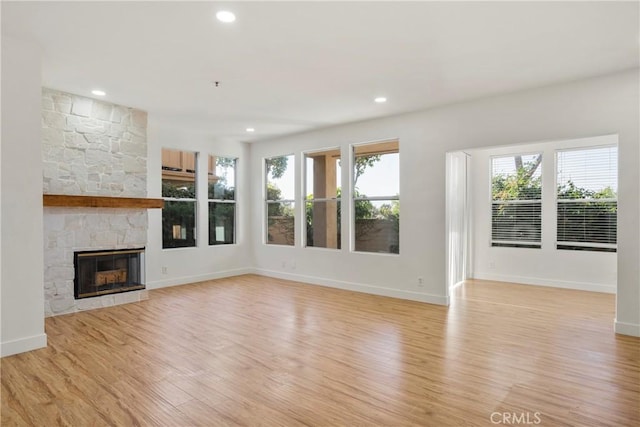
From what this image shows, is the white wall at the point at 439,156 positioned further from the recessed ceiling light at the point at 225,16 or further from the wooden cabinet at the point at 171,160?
the recessed ceiling light at the point at 225,16

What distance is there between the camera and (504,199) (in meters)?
7.08

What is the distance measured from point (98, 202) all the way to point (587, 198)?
7.60 metres

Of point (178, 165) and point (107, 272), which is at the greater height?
point (178, 165)

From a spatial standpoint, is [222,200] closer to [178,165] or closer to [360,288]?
[178,165]

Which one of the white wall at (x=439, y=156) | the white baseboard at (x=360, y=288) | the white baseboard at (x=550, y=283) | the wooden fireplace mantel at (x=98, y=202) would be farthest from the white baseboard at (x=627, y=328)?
the wooden fireplace mantel at (x=98, y=202)

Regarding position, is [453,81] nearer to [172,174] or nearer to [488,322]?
[488,322]

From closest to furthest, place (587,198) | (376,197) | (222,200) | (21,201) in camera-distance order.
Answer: (21,201), (376,197), (587,198), (222,200)

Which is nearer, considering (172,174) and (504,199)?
(172,174)

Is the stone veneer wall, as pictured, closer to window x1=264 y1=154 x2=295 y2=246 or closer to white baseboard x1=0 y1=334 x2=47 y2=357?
white baseboard x1=0 y1=334 x2=47 y2=357

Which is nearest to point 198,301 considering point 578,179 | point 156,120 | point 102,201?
point 102,201

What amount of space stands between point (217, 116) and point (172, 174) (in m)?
1.59

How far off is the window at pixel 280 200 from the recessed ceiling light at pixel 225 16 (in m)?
4.44

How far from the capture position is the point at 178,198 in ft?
21.9

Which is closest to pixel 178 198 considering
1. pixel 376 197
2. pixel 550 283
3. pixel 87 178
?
pixel 87 178
